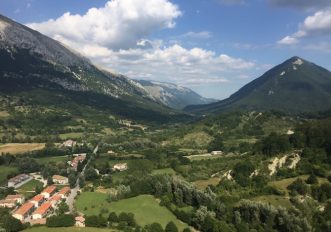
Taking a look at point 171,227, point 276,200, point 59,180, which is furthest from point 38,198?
point 276,200

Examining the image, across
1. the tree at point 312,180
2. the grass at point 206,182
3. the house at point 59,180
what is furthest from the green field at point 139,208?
the house at point 59,180

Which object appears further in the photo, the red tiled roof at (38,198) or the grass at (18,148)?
the grass at (18,148)

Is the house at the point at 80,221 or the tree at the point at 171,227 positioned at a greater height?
the tree at the point at 171,227

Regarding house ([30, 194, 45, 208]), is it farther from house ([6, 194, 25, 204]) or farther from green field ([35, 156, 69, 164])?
green field ([35, 156, 69, 164])

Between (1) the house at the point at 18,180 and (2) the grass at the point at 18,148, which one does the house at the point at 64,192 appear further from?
(2) the grass at the point at 18,148

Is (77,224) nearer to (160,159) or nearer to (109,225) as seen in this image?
(109,225)

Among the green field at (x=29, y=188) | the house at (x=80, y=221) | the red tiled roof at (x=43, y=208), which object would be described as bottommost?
the green field at (x=29, y=188)

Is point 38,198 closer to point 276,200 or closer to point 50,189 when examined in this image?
point 50,189

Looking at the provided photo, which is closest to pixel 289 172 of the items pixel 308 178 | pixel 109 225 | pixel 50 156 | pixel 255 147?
pixel 308 178
